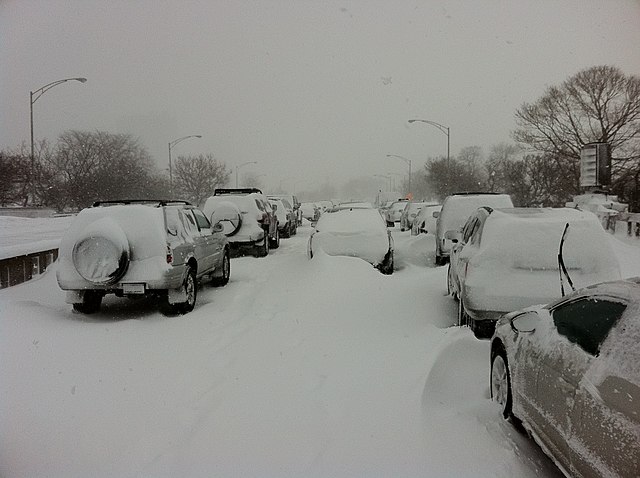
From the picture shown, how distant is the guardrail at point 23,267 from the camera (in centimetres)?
1053

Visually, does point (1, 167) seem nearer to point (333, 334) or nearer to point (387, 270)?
point (387, 270)

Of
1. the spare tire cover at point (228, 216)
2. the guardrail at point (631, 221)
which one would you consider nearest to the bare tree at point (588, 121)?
the guardrail at point (631, 221)

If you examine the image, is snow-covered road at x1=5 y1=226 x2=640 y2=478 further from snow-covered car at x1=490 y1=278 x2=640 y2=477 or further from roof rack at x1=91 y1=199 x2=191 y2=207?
roof rack at x1=91 y1=199 x2=191 y2=207

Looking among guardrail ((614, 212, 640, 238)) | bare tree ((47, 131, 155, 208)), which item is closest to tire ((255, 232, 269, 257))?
guardrail ((614, 212, 640, 238))

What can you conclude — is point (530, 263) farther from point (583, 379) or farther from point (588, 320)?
point (583, 379)

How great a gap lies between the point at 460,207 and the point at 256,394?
9310 millimetres

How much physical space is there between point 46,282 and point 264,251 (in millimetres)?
6620

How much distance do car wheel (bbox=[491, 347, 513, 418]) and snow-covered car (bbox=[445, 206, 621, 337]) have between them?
1.41 metres

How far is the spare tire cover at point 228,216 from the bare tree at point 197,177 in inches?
1687

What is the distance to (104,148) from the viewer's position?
55.8m

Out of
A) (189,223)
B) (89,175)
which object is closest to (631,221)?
(189,223)

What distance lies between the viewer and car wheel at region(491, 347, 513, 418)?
4.52 m

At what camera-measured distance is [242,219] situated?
1593cm

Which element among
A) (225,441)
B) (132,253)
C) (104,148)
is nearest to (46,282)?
(132,253)
